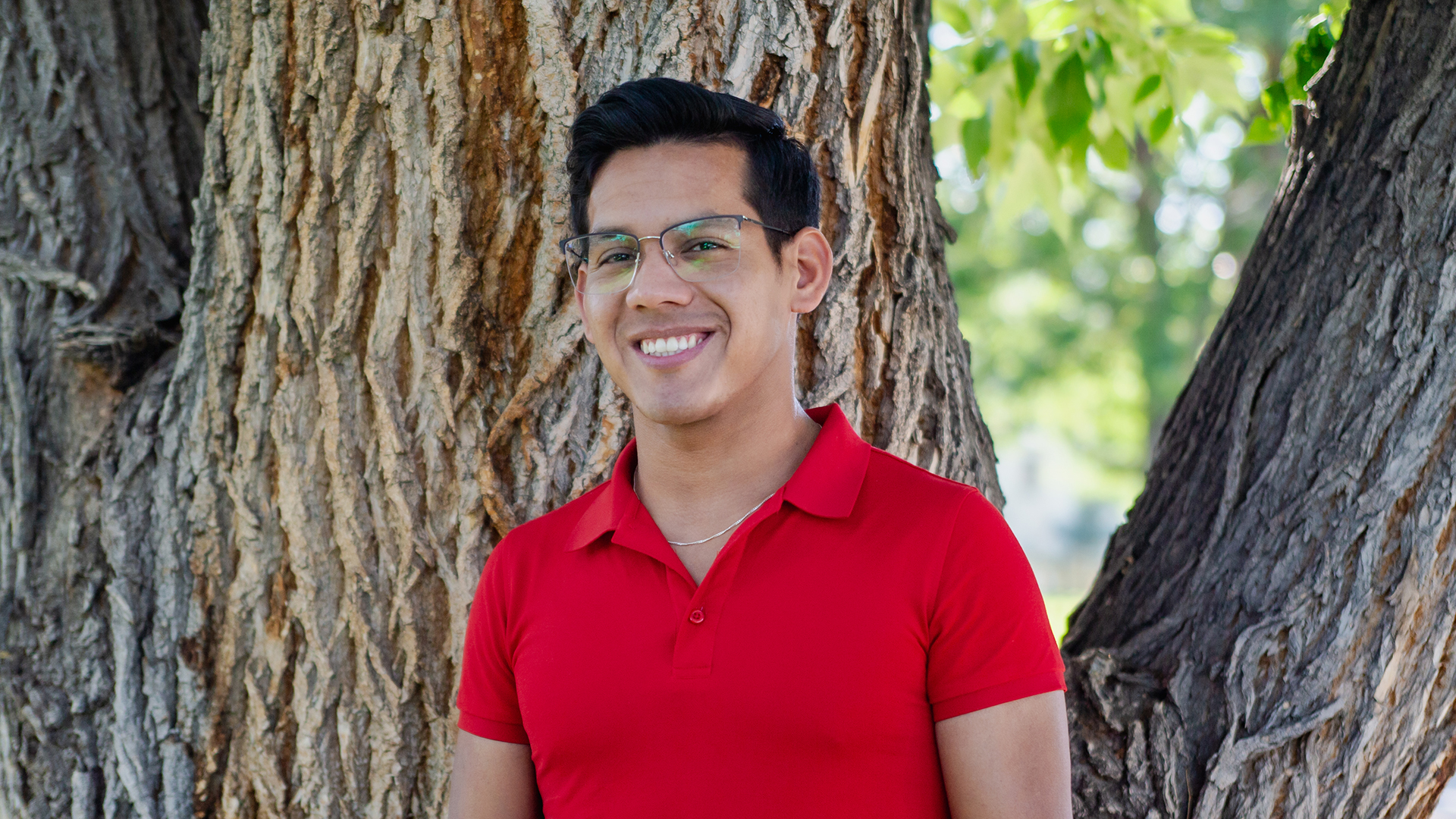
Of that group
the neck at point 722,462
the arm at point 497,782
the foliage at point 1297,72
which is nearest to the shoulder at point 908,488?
the neck at point 722,462

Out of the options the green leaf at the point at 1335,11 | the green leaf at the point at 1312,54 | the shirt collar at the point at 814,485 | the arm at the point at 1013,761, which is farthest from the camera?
the green leaf at the point at 1335,11

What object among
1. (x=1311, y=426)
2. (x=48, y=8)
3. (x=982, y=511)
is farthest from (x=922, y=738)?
(x=48, y=8)

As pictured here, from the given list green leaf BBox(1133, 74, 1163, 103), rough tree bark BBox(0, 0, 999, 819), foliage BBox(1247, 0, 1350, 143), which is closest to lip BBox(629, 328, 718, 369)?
A: rough tree bark BBox(0, 0, 999, 819)

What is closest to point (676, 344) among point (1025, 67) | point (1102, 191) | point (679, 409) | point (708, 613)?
point (679, 409)

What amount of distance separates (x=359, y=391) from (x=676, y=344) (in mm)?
1001

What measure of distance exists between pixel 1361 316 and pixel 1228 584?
0.66 metres

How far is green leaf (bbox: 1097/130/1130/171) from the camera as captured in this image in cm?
393

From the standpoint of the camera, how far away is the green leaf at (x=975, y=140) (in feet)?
11.9

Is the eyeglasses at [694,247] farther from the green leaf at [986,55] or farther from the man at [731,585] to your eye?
the green leaf at [986,55]

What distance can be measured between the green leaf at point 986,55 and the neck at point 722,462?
2281mm

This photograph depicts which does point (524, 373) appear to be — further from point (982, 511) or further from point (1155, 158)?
point (1155, 158)

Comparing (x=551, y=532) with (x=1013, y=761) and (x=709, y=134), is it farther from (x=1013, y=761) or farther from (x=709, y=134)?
(x=1013, y=761)

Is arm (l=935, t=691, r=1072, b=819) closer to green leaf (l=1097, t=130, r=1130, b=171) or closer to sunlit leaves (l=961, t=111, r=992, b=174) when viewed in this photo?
sunlit leaves (l=961, t=111, r=992, b=174)

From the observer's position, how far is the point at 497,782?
7.14 feet
